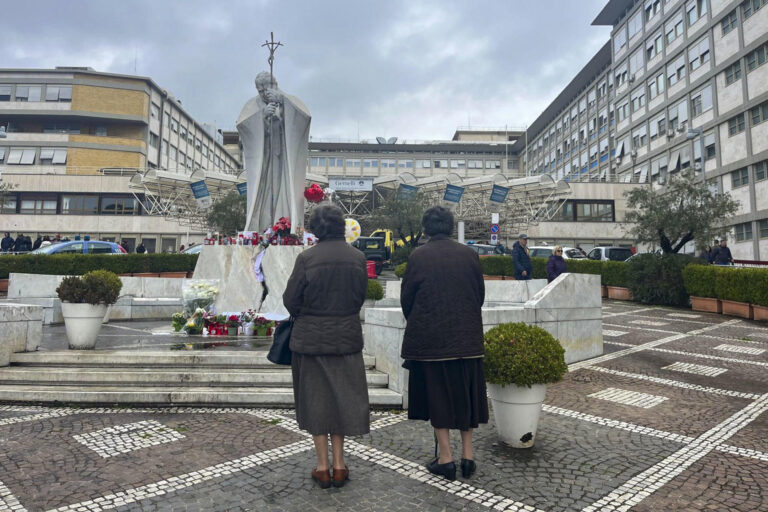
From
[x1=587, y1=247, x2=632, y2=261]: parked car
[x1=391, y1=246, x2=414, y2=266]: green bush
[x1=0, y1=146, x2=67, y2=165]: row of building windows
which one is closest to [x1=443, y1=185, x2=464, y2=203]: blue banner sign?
[x1=391, y1=246, x2=414, y2=266]: green bush

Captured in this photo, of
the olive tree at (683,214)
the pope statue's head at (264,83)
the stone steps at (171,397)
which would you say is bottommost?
the stone steps at (171,397)

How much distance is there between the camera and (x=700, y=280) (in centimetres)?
1371

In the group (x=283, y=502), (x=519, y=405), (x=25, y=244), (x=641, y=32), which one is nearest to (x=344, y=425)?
(x=283, y=502)

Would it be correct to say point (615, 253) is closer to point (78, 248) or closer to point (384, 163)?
point (78, 248)

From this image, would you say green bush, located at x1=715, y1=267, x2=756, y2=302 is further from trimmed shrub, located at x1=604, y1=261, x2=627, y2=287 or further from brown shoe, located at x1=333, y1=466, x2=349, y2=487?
brown shoe, located at x1=333, y1=466, x2=349, y2=487

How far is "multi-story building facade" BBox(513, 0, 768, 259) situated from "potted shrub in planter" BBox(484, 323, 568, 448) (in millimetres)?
17844

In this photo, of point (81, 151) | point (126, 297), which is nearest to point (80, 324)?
point (126, 297)

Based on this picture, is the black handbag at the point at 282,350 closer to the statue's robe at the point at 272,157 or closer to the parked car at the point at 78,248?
the statue's robe at the point at 272,157

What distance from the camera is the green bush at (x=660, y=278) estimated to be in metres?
14.8

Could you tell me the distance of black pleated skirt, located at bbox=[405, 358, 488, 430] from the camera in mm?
3098

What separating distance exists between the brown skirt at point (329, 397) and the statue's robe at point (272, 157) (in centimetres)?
733

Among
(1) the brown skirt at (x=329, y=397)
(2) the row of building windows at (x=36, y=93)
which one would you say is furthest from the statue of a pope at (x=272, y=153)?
(2) the row of building windows at (x=36, y=93)

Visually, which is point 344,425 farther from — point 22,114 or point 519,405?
point 22,114

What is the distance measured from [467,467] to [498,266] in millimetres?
17018
